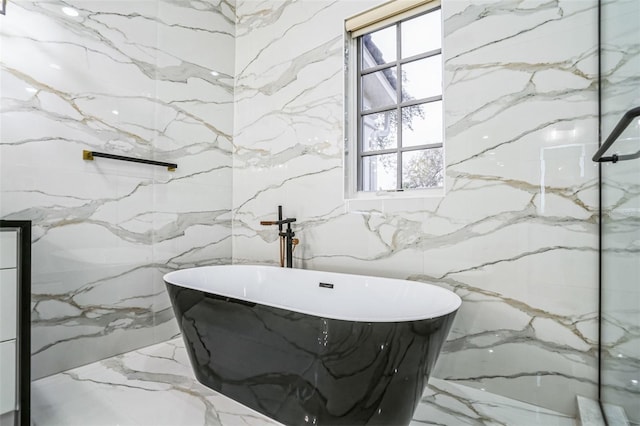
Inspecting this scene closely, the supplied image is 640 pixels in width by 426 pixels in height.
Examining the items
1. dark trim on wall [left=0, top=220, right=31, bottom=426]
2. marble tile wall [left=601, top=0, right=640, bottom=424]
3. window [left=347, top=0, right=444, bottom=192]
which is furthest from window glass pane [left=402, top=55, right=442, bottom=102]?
dark trim on wall [left=0, top=220, right=31, bottom=426]

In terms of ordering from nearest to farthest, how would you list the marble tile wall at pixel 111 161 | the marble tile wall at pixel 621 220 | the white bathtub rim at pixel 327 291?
the marble tile wall at pixel 621 220 → the white bathtub rim at pixel 327 291 → the marble tile wall at pixel 111 161

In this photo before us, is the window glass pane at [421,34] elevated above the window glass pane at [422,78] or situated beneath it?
elevated above

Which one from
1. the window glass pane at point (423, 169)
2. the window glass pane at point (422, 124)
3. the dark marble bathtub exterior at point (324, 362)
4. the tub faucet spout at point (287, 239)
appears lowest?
the dark marble bathtub exterior at point (324, 362)

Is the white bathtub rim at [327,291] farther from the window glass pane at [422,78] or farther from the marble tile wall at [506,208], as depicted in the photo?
the window glass pane at [422,78]

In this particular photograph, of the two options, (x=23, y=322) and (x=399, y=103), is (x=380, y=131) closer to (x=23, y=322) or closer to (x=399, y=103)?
(x=399, y=103)

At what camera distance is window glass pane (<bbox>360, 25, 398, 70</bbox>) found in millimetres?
2262

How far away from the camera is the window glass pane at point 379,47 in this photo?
226 cm

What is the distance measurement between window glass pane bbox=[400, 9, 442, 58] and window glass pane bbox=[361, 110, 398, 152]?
0.40 meters

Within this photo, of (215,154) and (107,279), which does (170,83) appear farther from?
(107,279)

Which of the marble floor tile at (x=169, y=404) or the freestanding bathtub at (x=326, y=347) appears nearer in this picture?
the freestanding bathtub at (x=326, y=347)

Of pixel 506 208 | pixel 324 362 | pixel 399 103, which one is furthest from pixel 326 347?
pixel 399 103

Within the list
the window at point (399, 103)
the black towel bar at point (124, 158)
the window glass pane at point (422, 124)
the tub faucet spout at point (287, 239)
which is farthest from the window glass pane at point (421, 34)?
the black towel bar at point (124, 158)

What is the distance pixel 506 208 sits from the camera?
5.51ft

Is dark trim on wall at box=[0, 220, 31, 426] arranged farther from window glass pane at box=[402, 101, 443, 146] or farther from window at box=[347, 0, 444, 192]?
window glass pane at box=[402, 101, 443, 146]
